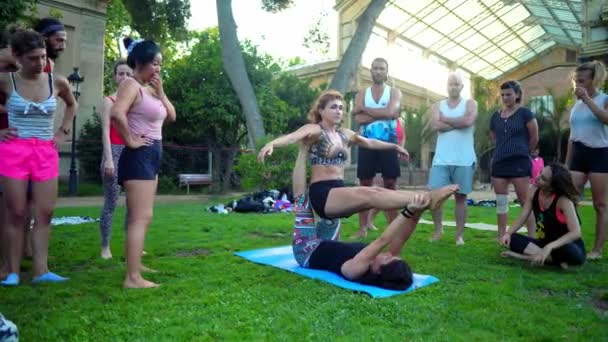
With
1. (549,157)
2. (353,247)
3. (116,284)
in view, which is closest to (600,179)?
(353,247)

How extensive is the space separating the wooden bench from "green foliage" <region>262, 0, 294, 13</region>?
5.77 m

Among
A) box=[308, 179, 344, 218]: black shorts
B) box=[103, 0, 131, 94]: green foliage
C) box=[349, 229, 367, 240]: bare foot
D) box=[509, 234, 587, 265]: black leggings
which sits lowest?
box=[349, 229, 367, 240]: bare foot

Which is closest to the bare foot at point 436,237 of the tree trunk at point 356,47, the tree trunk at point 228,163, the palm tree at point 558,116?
the tree trunk at point 356,47

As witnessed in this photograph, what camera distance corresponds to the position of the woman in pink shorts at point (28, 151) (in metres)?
3.64

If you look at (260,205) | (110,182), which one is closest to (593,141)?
(110,182)

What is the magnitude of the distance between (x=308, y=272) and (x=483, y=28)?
104ft

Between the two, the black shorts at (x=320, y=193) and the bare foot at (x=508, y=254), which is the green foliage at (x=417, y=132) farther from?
the black shorts at (x=320, y=193)

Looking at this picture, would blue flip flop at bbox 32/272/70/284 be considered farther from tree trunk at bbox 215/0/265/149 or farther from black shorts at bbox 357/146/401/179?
tree trunk at bbox 215/0/265/149

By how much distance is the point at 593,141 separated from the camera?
4.98 m

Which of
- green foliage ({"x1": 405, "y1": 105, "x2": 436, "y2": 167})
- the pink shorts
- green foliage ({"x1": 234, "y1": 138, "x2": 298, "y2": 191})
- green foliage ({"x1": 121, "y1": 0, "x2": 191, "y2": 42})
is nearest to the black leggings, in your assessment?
the pink shorts

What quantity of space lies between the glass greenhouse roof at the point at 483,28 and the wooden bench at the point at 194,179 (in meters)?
13.9

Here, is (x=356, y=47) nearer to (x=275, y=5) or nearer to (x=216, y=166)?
(x=275, y=5)

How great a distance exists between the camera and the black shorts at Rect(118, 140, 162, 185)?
142 inches

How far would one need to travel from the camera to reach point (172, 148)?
16797 mm
